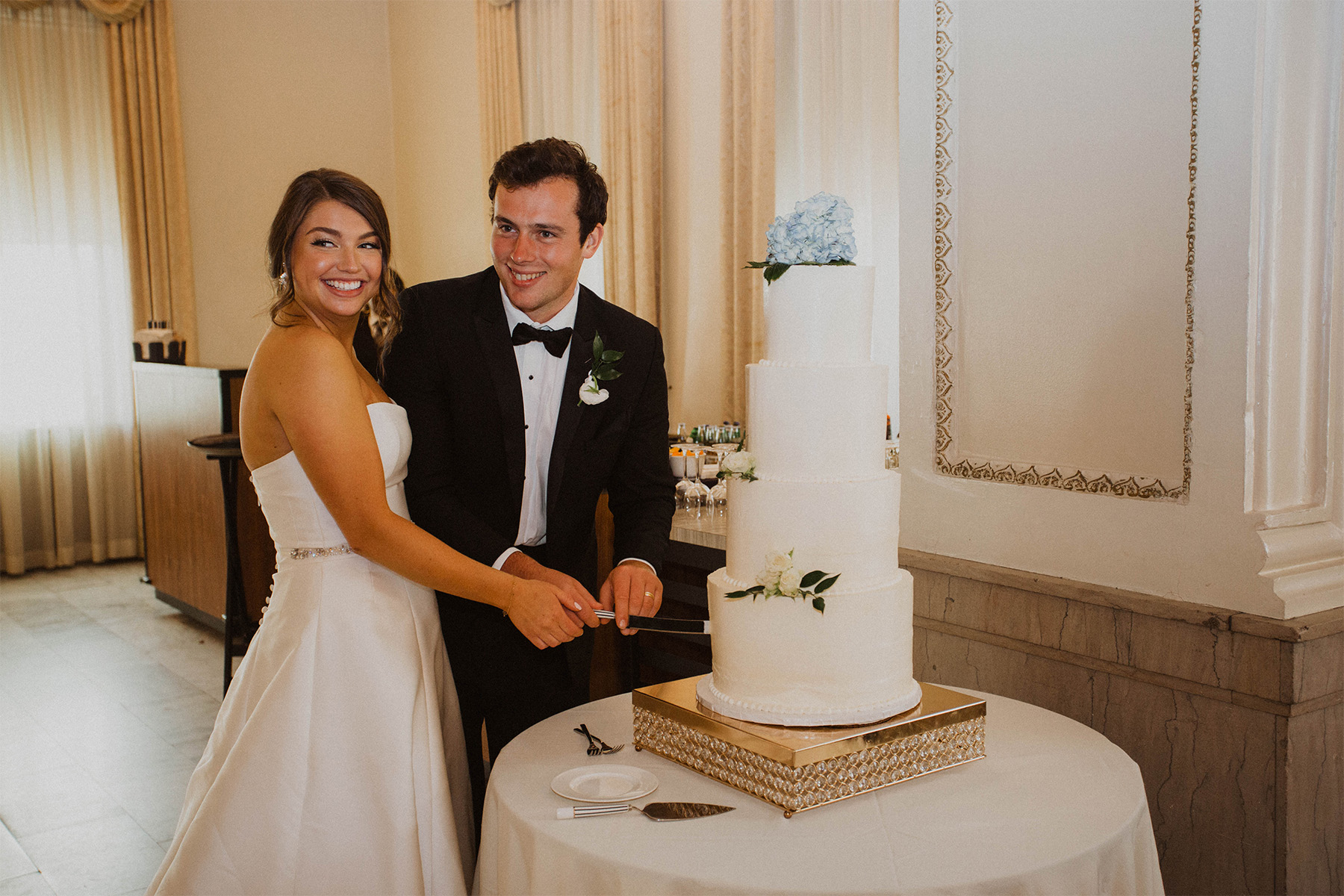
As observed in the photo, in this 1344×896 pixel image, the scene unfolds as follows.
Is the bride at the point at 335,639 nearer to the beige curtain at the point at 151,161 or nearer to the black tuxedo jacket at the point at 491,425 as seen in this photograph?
the black tuxedo jacket at the point at 491,425

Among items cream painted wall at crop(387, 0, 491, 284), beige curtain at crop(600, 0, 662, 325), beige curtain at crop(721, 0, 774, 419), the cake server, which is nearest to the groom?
the cake server

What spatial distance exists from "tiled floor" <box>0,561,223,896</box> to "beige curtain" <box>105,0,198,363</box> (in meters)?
2.26

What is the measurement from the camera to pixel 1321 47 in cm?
224

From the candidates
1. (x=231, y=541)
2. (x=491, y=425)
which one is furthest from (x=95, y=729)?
(x=491, y=425)

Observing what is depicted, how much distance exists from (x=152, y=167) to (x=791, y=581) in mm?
7998

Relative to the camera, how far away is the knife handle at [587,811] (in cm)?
170

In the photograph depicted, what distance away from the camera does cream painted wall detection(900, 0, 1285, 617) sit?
7.48 ft

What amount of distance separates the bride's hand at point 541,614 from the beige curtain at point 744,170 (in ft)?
10.8

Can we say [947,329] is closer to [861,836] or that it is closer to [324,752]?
[861,836]

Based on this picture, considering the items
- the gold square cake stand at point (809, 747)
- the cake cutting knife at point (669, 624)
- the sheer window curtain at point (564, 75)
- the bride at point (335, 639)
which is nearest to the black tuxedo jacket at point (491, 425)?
the bride at point (335, 639)

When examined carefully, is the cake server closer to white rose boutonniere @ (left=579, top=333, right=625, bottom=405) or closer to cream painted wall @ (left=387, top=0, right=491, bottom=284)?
white rose boutonniere @ (left=579, top=333, right=625, bottom=405)

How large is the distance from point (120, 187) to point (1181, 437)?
7.94 meters

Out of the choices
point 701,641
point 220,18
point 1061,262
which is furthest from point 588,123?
point 1061,262

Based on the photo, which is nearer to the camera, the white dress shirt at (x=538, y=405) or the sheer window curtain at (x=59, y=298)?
the white dress shirt at (x=538, y=405)
